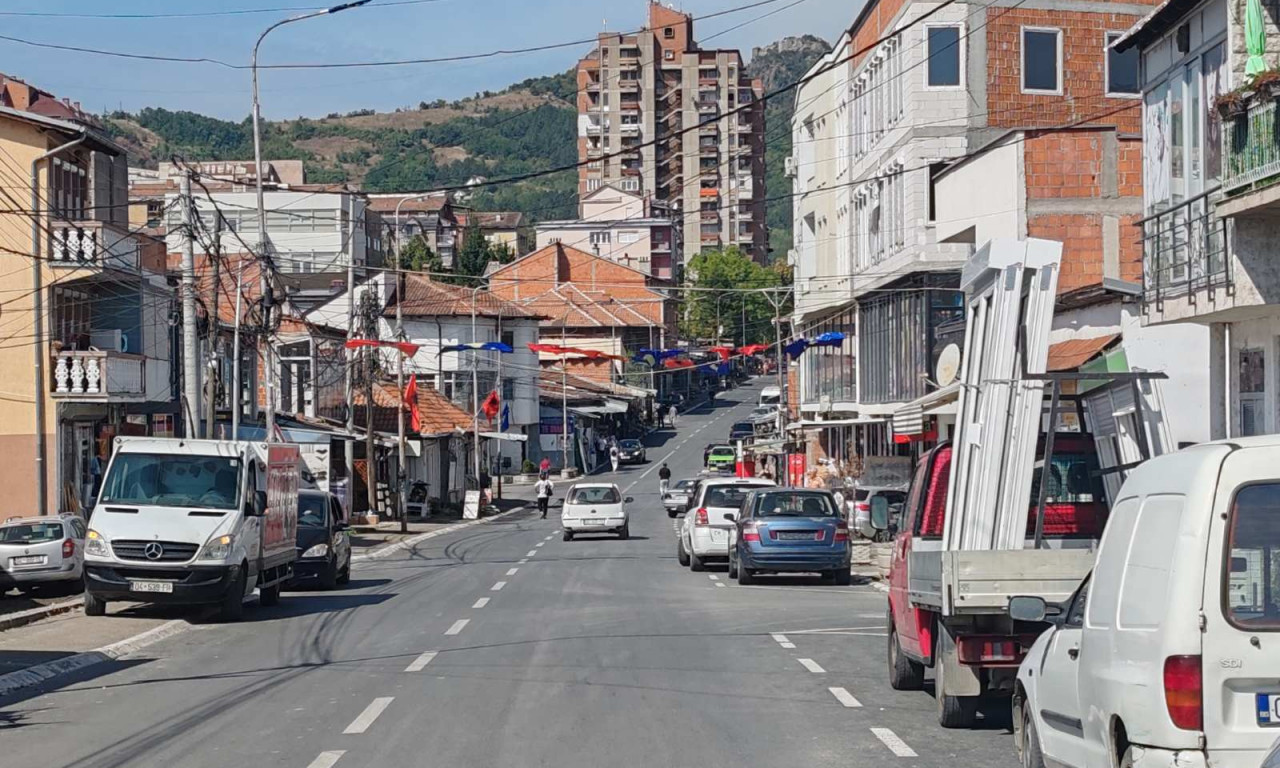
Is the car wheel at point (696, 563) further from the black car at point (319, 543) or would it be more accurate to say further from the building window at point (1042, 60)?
the building window at point (1042, 60)

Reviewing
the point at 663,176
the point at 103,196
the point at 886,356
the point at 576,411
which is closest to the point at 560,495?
the point at 576,411

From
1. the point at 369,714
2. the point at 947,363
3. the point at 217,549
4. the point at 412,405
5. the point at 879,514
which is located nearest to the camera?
the point at 369,714

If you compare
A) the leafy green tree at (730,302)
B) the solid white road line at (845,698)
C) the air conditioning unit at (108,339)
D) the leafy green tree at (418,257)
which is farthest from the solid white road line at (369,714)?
the leafy green tree at (730,302)

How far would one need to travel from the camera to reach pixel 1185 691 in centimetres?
662

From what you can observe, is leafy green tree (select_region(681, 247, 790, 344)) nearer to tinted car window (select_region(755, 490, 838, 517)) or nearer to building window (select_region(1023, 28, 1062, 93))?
building window (select_region(1023, 28, 1062, 93))

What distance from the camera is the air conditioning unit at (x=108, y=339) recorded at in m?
42.4

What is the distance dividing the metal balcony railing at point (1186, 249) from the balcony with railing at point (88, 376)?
26.6m

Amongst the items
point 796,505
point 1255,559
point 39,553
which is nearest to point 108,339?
point 39,553

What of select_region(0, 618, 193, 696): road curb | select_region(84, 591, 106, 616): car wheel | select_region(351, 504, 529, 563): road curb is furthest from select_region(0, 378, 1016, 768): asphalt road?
select_region(351, 504, 529, 563): road curb

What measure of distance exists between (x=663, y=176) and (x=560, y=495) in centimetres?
9918

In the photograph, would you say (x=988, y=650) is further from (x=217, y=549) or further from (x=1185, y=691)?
(x=217, y=549)

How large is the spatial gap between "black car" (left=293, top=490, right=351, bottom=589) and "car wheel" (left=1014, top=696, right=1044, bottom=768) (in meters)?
19.6

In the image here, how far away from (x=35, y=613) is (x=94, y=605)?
42.6 inches

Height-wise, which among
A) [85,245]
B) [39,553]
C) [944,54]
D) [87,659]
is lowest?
[87,659]
